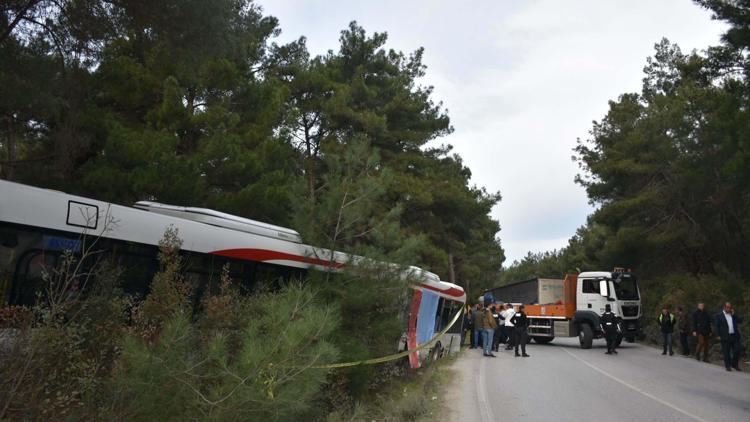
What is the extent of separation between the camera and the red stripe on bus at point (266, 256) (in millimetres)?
9641

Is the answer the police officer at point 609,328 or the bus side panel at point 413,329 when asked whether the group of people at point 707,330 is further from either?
the bus side panel at point 413,329

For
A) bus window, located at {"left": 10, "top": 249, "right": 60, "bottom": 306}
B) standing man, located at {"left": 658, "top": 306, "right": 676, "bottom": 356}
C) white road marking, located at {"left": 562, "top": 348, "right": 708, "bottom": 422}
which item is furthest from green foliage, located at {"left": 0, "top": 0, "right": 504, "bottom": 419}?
standing man, located at {"left": 658, "top": 306, "right": 676, "bottom": 356}

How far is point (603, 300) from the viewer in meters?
23.1

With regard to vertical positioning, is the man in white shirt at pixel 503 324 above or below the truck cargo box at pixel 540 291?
below

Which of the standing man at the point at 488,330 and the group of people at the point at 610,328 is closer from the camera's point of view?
the group of people at the point at 610,328

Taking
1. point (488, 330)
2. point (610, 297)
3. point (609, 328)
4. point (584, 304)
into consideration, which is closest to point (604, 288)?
point (610, 297)

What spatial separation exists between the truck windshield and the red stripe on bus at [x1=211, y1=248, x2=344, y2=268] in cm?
1664

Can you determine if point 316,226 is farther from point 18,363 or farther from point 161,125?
point 161,125

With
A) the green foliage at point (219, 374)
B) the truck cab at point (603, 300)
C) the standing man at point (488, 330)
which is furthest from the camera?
the truck cab at point (603, 300)

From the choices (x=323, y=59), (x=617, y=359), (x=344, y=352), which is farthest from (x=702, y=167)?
(x=344, y=352)

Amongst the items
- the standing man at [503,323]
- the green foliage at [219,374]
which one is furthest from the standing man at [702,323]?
the green foliage at [219,374]

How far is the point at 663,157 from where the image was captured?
31.1 meters

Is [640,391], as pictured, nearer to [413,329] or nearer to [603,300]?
[413,329]

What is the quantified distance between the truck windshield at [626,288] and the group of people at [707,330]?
73.2 inches
